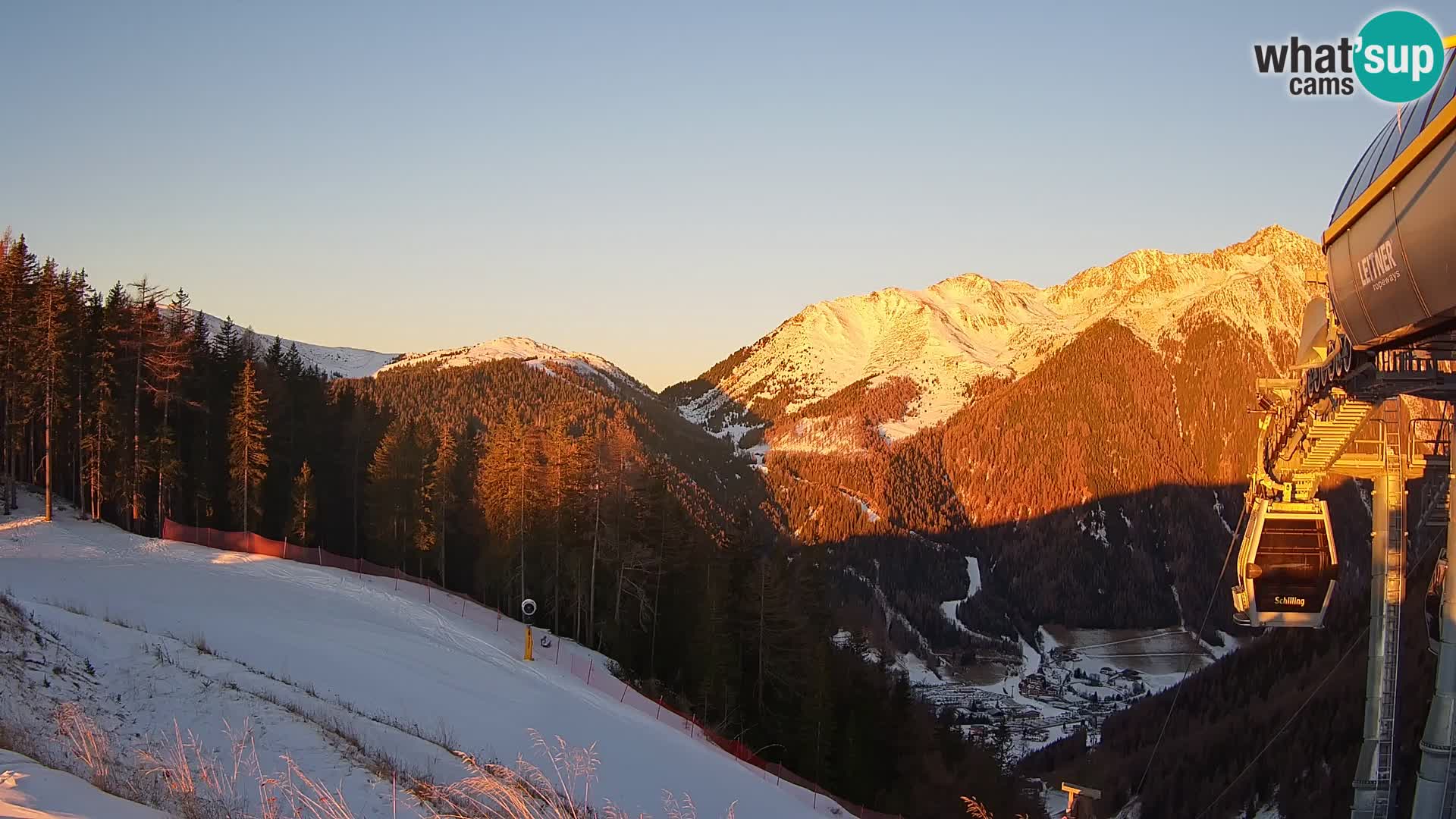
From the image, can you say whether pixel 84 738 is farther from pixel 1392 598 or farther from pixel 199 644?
pixel 1392 598

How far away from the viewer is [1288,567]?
19578 mm

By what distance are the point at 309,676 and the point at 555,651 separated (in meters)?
16.6

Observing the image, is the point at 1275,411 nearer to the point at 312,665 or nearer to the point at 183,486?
the point at 312,665

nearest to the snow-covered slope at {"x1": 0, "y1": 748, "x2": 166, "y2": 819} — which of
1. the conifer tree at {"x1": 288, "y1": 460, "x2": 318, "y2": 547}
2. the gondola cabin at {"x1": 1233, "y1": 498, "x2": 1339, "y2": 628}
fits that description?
the gondola cabin at {"x1": 1233, "y1": 498, "x2": 1339, "y2": 628}

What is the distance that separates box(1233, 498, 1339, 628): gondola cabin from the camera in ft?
64.1

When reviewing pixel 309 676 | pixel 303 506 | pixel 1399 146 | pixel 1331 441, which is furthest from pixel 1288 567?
pixel 303 506


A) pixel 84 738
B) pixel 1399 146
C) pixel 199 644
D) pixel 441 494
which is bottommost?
pixel 441 494

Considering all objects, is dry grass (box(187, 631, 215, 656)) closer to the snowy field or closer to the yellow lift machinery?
the snowy field

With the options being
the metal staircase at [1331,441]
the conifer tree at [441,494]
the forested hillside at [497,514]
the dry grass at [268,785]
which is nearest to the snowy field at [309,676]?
the dry grass at [268,785]

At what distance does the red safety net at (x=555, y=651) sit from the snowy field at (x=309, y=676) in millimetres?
730

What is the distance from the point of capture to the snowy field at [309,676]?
1388cm

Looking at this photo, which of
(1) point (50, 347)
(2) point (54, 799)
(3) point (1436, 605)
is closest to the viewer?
(2) point (54, 799)

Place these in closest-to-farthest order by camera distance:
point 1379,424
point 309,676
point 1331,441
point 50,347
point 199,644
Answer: point 1379,424
point 1331,441
point 199,644
point 309,676
point 50,347

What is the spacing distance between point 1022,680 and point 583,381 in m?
88.5
